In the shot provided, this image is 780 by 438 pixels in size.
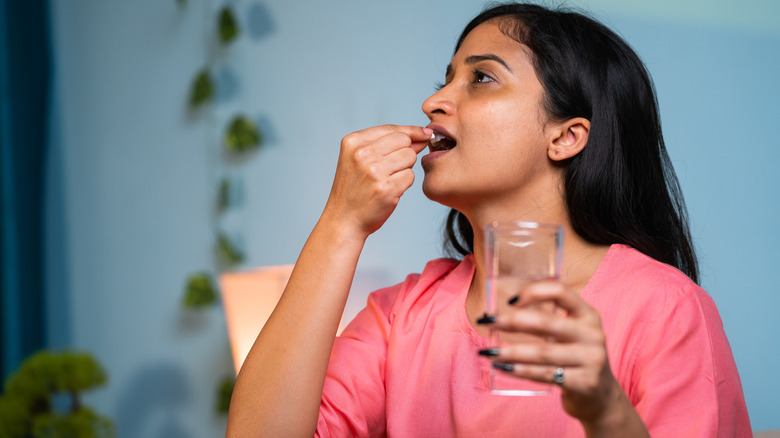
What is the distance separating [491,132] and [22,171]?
2.20 metres

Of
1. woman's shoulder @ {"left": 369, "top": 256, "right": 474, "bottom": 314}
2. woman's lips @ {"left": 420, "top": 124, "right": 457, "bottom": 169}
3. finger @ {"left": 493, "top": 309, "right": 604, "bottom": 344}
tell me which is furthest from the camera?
woman's shoulder @ {"left": 369, "top": 256, "right": 474, "bottom": 314}

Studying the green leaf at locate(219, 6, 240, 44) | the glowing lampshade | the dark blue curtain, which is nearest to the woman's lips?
the glowing lampshade

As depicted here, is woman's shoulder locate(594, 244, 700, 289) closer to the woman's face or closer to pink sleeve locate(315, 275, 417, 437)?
the woman's face

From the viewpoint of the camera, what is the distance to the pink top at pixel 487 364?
1.01m

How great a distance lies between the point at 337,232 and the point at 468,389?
1.17 ft

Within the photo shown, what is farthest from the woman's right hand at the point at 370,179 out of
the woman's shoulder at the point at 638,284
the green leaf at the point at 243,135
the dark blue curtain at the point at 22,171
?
the dark blue curtain at the point at 22,171

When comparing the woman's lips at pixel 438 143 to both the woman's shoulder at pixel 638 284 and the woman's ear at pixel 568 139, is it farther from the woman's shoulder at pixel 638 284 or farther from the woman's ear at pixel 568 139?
the woman's shoulder at pixel 638 284

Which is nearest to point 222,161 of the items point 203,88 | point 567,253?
point 203,88

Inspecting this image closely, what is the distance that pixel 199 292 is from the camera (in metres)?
2.92

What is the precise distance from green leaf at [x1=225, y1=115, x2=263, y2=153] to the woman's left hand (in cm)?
223

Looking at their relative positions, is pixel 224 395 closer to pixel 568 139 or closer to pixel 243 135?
pixel 243 135

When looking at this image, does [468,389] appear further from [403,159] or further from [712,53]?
[712,53]

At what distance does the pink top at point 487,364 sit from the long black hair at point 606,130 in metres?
0.11

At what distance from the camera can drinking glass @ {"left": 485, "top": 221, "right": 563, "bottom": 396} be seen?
771mm
